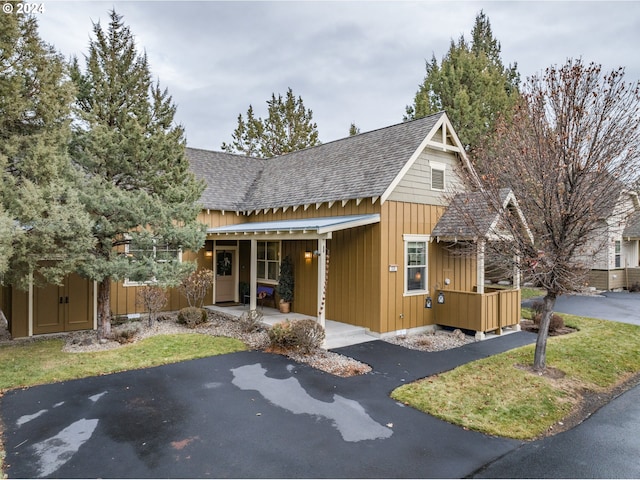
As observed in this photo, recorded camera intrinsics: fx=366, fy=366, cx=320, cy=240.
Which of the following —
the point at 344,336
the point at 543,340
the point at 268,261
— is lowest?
the point at 344,336

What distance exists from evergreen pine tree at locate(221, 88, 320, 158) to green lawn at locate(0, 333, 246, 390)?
2513 cm

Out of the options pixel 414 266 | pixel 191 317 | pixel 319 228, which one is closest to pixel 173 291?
pixel 191 317

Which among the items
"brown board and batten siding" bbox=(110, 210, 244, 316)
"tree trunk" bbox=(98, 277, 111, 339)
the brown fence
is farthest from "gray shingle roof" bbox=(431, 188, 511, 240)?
"tree trunk" bbox=(98, 277, 111, 339)

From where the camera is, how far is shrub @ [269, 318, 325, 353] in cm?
901

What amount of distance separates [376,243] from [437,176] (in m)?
3.54

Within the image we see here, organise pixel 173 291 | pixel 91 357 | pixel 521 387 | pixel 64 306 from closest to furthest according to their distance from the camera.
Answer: pixel 521 387 → pixel 91 357 → pixel 64 306 → pixel 173 291

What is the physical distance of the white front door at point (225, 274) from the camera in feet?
49.9

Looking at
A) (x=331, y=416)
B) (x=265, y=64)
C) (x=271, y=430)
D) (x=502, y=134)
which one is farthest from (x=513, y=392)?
(x=265, y=64)

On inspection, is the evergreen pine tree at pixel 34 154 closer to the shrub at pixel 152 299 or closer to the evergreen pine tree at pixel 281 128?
the shrub at pixel 152 299

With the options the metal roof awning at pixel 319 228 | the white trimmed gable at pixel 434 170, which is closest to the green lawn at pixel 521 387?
the metal roof awning at pixel 319 228

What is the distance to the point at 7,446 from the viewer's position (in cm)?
480

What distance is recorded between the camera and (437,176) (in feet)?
39.8

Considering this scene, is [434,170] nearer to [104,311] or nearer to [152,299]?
[152,299]

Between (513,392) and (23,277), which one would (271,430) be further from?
(23,277)
